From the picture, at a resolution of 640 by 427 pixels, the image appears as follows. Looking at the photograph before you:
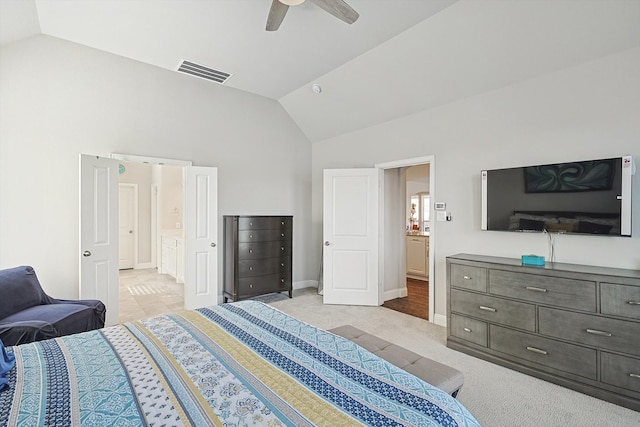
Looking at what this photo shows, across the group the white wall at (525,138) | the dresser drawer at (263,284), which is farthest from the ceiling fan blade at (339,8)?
the dresser drawer at (263,284)

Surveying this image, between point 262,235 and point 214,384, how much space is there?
366 cm

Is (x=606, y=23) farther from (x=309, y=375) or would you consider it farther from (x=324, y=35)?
(x=309, y=375)

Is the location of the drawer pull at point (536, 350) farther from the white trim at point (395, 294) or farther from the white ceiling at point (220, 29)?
the white ceiling at point (220, 29)

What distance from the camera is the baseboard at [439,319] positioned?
388cm

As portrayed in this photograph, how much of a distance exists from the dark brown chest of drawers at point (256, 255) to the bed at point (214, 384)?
113 inches

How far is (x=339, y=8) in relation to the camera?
235 cm

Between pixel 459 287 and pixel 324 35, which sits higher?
pixel 324 35

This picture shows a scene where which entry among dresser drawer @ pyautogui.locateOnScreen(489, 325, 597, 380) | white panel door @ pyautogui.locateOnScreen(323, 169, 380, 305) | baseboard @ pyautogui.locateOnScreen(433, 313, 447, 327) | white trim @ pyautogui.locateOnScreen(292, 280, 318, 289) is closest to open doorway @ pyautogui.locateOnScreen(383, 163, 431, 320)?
baseboard @ pyautogui.locateOnScreen(433, 313, 447, 327)

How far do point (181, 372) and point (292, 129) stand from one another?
4.85 metres

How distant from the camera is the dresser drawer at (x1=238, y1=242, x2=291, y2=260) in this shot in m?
4.63

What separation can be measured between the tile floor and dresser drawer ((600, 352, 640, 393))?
14.8 ft

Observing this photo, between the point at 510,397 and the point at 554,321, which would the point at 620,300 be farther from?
the point at 510,397

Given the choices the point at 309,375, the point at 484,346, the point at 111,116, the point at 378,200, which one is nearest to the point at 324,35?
the point at 378,200

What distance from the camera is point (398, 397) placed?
44.4 inches
